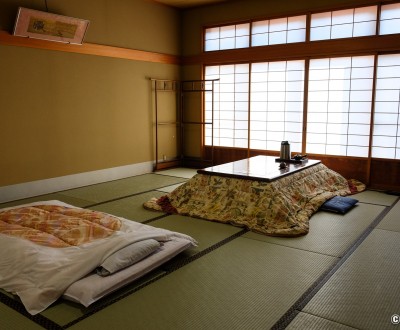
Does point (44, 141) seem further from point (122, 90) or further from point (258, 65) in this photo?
point (258, 65)

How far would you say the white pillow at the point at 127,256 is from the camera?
2.52m

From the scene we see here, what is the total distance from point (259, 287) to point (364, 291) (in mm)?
689

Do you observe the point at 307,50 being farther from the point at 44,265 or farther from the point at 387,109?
the point at 44,265

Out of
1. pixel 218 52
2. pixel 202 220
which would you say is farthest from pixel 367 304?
pixel 218 52

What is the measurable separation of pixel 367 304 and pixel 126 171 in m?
4.79

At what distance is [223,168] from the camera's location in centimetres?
467

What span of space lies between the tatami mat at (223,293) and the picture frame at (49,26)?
3662mm

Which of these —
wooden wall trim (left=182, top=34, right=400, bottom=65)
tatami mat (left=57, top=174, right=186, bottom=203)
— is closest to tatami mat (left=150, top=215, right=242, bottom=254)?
tatami mat (left=57, top=174, right=186, bottom=203)

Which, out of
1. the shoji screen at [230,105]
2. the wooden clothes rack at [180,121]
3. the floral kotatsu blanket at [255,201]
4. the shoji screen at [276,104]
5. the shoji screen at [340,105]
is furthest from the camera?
the wooden clothes rack at [180,121]

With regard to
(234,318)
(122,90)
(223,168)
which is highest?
(122,90)

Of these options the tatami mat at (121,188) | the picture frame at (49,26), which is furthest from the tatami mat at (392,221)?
the picture frame at (49,26)

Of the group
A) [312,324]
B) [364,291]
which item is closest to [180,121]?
[364,291]

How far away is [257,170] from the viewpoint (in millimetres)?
4500

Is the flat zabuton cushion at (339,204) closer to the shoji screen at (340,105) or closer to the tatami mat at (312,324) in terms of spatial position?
the shoji screen at (340,105)
